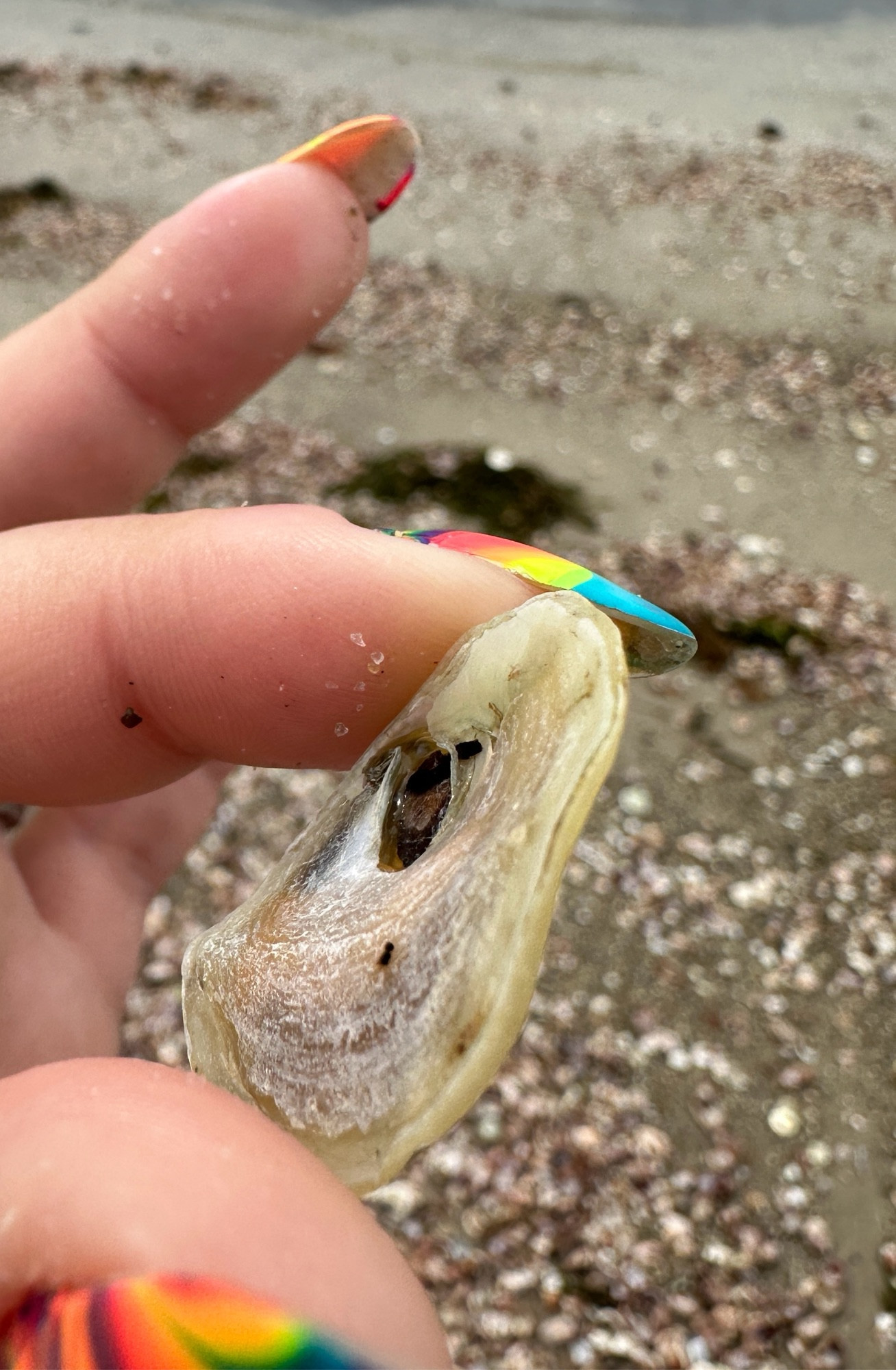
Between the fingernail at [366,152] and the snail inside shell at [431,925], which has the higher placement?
the fingernail at [366,152]

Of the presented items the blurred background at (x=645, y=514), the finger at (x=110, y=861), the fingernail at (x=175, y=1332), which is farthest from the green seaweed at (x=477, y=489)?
the fingernail at (x=175, y=1332)

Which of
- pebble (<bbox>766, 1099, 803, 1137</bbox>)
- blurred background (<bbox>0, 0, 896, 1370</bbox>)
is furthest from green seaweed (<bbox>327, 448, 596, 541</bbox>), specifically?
pebble (<bbox>766, 1099, 803, 1137</bbox>)

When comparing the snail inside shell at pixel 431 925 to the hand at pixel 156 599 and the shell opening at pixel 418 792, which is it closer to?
the shell opening at pixel 418 792

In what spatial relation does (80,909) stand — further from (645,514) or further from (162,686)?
(645,514)

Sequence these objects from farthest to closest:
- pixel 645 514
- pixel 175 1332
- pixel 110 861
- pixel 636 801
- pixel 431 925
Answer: pixel 645 514, pixel 636 801, pixel 110 861, pixel 431 925, pixel 175 1332

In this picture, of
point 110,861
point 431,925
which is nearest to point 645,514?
point 110,861

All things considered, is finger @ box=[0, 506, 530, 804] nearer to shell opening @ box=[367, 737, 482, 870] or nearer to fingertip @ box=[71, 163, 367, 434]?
shell opening @ box=[367, 737, 482, 870]

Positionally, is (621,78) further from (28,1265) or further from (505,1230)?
(28,1265)
